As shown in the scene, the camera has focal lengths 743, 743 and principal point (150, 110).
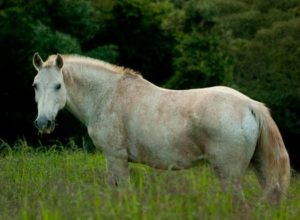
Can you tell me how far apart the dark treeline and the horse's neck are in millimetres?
15328

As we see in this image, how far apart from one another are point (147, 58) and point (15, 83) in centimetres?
694

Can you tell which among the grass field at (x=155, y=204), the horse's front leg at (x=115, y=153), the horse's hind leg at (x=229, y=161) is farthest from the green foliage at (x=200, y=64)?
the grass field at (x=155, y=204)

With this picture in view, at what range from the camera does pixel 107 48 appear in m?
28.5

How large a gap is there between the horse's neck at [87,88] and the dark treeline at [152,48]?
50.3 ft

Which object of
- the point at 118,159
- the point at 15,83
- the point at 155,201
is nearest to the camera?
the point at 155,201

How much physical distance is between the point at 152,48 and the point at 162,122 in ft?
79.8

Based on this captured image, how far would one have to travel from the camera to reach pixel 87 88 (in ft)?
28.6

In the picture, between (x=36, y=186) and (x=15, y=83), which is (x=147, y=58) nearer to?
(x=15, y=83)

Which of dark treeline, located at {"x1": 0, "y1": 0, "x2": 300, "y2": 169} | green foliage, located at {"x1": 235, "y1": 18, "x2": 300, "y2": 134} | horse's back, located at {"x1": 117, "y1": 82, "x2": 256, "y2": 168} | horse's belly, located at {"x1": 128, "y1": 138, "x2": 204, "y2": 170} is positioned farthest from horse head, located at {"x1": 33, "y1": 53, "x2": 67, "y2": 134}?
green foliage, located at {"x1": 235, "y1": 18, "x2": 300, "y2": 134}

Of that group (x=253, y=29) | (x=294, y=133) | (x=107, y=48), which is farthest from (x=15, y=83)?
(x=253, y=29)

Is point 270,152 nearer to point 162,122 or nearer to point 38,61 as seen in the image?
point 162,122

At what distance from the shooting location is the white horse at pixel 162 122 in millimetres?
7262

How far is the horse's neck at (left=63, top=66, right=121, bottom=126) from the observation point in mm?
8570

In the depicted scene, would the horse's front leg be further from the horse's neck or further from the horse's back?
the horse's neck
